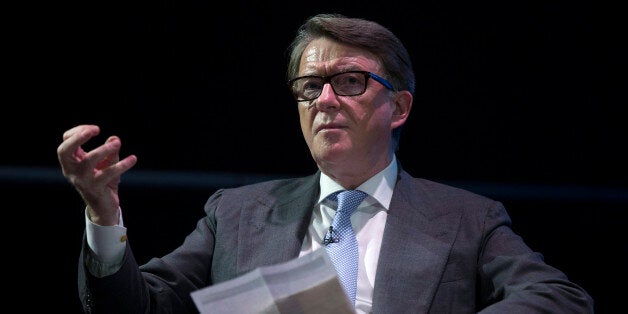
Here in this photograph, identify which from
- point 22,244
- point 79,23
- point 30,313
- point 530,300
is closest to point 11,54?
point 79,23

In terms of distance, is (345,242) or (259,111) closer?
(345,242)

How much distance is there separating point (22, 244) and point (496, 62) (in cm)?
175

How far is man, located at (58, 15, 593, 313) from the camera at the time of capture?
1718mm

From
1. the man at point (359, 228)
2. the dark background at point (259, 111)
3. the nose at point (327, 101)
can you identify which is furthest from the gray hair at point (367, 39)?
the dark background at point (259, 111)

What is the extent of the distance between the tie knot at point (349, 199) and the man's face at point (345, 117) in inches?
2.9

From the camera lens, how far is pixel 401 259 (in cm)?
190

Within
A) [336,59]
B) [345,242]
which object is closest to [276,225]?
[345,242]

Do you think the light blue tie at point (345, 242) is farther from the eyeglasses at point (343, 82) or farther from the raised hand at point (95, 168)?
the raised hand at point (95, 168)

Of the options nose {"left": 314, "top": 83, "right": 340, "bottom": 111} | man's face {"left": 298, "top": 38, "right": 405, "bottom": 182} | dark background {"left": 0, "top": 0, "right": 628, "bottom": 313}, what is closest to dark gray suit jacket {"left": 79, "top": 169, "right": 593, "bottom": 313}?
man's face {"left": 298, "top": 38, "right": 405, "bottom": 182}

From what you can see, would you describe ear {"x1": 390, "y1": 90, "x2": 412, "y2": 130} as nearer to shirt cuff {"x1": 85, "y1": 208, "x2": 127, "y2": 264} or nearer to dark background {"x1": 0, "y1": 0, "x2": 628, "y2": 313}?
dark background {"x1": 0, "y1": 0, "x2": 628, "y2": 313}

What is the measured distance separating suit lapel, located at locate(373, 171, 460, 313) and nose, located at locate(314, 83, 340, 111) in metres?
0.30

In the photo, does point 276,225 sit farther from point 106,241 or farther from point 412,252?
point 106,241

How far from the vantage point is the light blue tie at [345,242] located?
1891 mm

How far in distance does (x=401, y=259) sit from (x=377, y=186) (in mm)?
280
